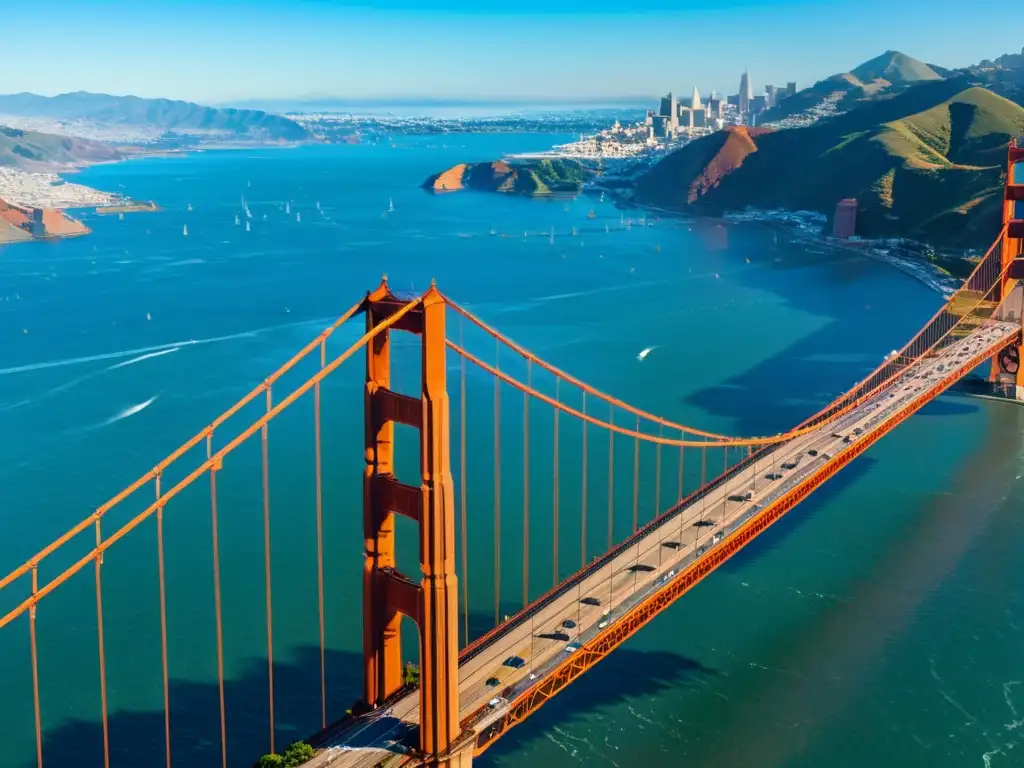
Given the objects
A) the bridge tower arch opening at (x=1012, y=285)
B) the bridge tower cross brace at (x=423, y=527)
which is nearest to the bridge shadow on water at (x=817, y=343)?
the bridge tower arch opening at (x=1012, y=285)

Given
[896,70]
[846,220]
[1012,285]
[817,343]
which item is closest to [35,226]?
[846,220]

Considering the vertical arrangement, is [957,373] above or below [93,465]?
above

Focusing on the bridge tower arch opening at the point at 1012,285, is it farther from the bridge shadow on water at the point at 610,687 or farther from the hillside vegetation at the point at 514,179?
the hillside vegetation at the point at 514,179

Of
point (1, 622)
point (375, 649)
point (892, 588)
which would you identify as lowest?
point (892, 588)

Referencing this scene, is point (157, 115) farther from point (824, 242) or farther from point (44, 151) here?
point (824, 242)

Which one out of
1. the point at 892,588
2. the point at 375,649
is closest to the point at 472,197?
the point at 892,588

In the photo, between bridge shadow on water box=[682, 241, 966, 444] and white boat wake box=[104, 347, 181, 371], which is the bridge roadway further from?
white boat wake box=[104, 347, 181, 371]

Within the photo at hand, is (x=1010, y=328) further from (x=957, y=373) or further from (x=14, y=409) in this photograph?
(x=14, y=409)
